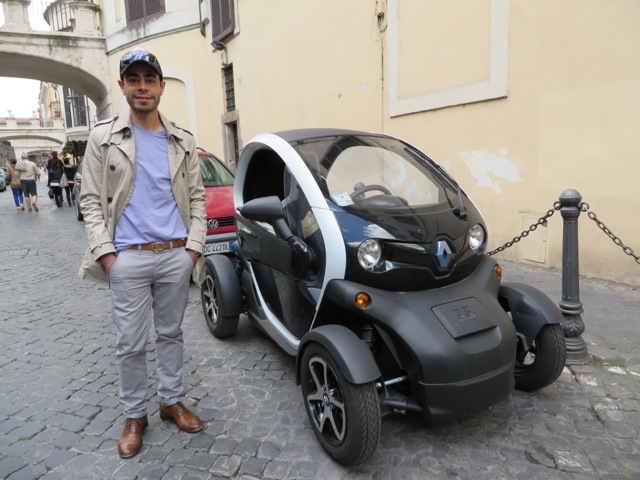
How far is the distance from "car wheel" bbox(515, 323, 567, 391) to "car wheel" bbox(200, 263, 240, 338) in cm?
211

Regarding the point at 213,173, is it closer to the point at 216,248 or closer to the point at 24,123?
the point at 216,248

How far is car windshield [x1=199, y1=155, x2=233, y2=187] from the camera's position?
6.30m

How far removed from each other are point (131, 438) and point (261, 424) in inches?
26.5

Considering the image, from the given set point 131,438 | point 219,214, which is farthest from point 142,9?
point 131,438

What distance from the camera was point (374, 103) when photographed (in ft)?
25.0

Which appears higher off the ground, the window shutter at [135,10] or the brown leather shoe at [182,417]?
the window shutter at [135,10]

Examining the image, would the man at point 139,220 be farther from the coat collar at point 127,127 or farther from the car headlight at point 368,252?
the car headlight at point 368,252

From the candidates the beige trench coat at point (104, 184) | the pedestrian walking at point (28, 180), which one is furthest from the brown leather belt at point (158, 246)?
the pedestrian walking at point (28, 180)

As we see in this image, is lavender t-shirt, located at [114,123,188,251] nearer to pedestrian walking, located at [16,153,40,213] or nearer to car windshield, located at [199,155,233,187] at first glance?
car windshield, located at [199,155,233,187]

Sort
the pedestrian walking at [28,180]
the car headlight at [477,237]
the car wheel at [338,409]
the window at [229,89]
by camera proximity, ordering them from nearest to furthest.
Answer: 1. the car wheel at [338,409]
2. the car headlight at [477,237]
3. the window at [229,89]
4. the pedestrian walking at [28,180]

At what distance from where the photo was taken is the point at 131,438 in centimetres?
247

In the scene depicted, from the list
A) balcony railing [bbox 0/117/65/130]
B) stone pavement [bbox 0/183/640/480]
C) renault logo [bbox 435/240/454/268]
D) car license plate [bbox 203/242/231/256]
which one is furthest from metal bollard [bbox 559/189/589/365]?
balcony railing [bbox 0/117/65/130]

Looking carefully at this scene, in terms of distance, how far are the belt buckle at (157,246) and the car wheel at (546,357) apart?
2053 millimetres

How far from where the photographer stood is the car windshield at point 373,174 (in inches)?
104
